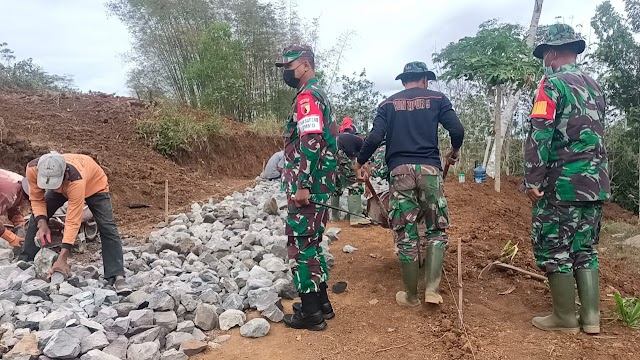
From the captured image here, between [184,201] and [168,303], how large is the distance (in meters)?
4.96

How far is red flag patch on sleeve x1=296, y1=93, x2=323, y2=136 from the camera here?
2910 millimetres

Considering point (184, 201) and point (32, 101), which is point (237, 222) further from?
point (32, 101)

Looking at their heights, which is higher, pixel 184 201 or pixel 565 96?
pixel 565 96

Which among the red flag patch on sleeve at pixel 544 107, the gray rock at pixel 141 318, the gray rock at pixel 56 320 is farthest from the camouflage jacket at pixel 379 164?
the gray rock at pixel 56 320

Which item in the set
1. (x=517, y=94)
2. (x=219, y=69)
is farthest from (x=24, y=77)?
(x=517, y=94)

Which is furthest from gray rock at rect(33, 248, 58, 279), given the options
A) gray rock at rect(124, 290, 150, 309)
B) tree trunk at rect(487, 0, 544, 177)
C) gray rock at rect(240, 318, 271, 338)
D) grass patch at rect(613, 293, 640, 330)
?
tree trunk at rect(487, 0, 544, 177)

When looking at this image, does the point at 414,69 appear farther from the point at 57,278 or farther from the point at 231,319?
the point at 57,278

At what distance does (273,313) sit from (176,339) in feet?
2.08

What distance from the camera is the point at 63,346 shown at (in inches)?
105

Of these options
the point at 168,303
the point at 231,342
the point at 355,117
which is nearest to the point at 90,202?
the point at 168,303

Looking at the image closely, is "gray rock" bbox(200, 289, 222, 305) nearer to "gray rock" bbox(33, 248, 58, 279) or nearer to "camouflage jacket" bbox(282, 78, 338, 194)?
"camouflage jacket" bbox(282, 78, 338, 194)

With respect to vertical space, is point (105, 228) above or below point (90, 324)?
above

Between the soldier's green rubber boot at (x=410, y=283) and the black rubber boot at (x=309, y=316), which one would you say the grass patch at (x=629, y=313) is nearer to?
the soldier's green rubber boot at (x=410, y=283)

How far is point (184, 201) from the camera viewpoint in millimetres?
8000
